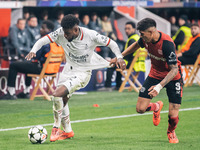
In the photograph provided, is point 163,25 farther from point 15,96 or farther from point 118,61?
point 118,61

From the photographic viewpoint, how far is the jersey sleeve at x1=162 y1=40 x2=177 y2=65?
23.7 ft

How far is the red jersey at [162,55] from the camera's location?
23.8 feet

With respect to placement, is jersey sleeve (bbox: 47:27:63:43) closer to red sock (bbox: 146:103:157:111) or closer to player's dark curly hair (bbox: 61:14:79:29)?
player's dark curly hair (bbox: 61:14:79:29)

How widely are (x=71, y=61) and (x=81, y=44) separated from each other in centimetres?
36

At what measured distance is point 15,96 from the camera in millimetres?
13758

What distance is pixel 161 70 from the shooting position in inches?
306

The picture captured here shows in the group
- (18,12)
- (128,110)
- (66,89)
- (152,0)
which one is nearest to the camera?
(66,89)

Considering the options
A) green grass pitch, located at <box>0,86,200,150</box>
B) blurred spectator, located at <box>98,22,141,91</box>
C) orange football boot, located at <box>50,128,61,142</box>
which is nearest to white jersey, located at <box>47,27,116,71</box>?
orange football boot, located at <box>50,128,61,142</box>

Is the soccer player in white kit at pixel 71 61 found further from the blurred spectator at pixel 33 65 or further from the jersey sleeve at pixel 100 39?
the blurred spectator at pixel 33 65

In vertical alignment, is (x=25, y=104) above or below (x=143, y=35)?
below

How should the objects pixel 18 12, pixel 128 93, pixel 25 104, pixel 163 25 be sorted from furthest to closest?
pixel 163 25
pixel 18 12
pixel 128 93
pixel 25 104

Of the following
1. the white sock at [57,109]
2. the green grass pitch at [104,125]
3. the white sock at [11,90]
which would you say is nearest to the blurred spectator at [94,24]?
the green grass pitch at [104,125]

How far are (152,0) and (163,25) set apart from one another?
202cm

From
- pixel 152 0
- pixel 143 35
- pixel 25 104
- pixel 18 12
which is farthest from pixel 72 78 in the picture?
pixel 152 0
